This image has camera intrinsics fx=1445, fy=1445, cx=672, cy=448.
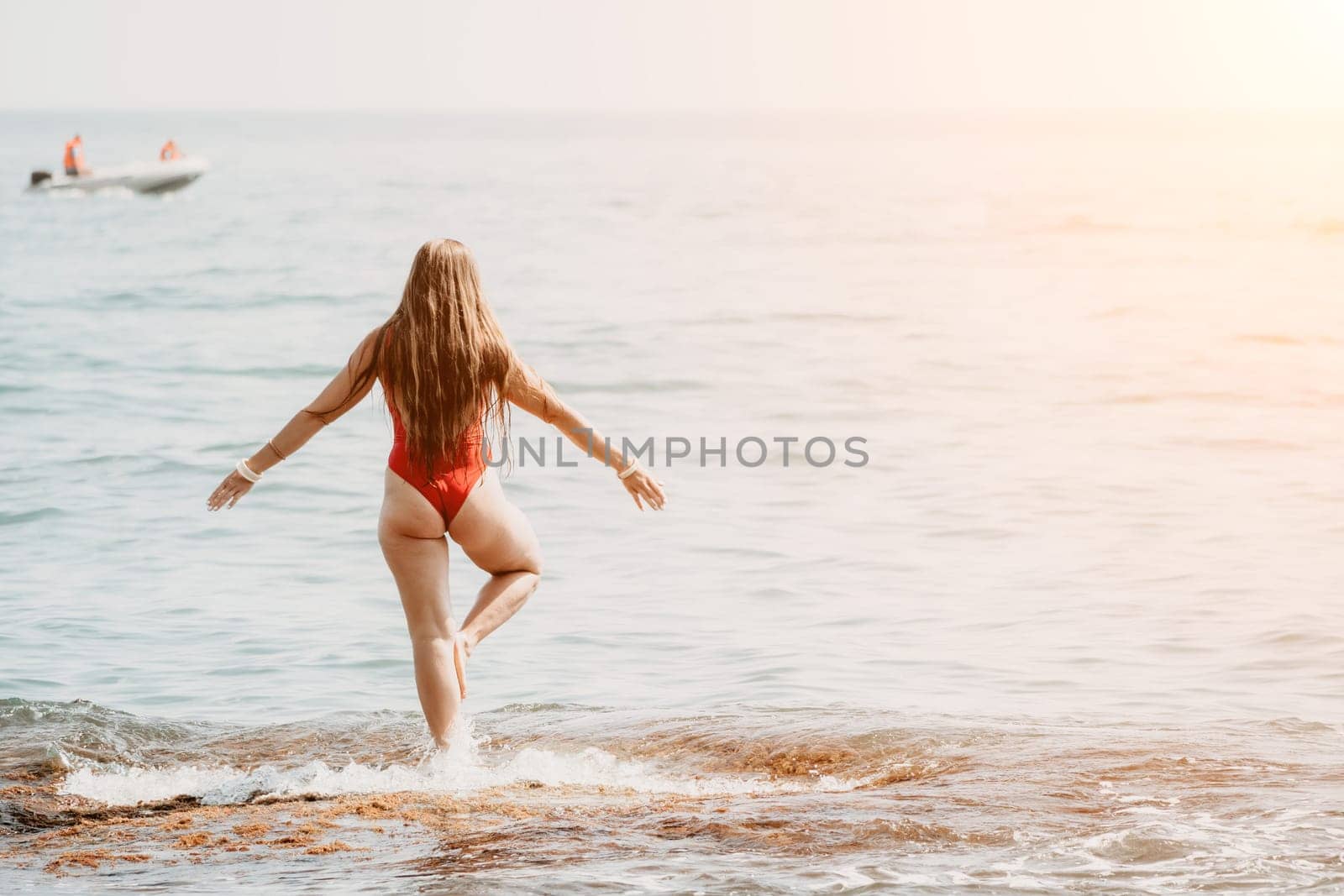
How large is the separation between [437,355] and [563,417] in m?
0.50

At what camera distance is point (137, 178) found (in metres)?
50.4

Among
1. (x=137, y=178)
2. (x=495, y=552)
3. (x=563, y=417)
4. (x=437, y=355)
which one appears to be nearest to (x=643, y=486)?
(x=563, y=417)

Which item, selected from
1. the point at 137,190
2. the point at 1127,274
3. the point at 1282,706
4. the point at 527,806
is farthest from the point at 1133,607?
the point at 137,190

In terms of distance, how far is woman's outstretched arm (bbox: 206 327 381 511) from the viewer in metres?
4.84

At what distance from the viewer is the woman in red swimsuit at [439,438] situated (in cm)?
481

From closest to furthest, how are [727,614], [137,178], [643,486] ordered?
[643,486] < [727,614] < [137,178]

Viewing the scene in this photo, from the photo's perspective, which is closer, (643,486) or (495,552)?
(495,552)

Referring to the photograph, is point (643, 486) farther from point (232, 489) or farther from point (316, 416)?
point (232, 489)

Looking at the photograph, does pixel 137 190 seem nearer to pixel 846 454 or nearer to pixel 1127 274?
pixel 1127 274

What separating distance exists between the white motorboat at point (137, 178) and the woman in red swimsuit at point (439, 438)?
47.5 metres

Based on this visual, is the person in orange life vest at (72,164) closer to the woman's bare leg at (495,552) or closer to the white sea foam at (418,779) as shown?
the white sea foam at (418,779)

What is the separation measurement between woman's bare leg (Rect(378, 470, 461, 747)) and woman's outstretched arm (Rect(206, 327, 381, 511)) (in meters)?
0.30

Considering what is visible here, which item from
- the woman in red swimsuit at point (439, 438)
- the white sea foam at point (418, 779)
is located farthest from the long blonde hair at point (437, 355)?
the white sea foam at point (418, 779)

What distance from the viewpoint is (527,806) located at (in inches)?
177
